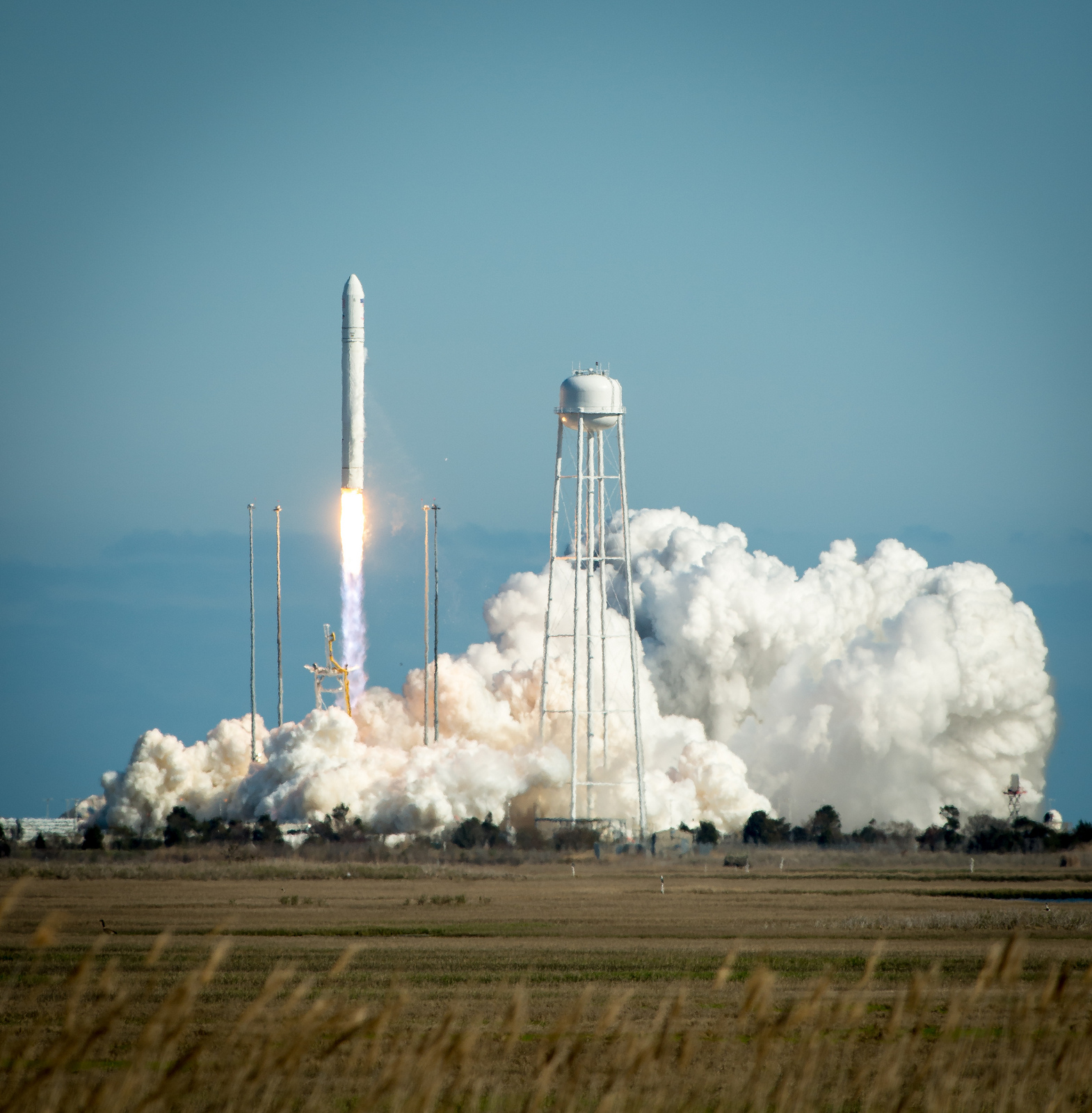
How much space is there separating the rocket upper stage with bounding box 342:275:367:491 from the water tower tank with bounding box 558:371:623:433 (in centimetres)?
828

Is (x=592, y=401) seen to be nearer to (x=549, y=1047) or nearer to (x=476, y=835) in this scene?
(x=476, y=835)

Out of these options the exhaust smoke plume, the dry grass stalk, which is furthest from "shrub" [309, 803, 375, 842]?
the dry grass stalk

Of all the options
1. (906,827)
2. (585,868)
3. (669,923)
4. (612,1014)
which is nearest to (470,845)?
(585,868)

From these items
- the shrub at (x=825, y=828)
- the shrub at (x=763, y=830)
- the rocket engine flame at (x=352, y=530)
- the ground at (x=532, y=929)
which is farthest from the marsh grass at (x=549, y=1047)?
the shrub at (x=825, y=828)

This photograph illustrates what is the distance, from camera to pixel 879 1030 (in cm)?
2153

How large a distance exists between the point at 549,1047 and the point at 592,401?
5763cm

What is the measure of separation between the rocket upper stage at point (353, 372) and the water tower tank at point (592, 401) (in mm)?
8283

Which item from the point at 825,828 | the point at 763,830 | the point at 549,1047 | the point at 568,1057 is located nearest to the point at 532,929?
the point at 568,1057

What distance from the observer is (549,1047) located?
32.4 feet

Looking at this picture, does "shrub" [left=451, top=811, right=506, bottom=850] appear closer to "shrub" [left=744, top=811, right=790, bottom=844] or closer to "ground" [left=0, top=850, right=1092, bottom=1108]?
"ground" [left=0, top=850, right=1092, bottom=1108]

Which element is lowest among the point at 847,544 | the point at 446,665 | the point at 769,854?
the point at 769,854

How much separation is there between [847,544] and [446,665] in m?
28.8

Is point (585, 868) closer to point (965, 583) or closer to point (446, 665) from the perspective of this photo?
point (446, 665)

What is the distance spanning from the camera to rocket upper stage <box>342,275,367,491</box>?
222 feet
